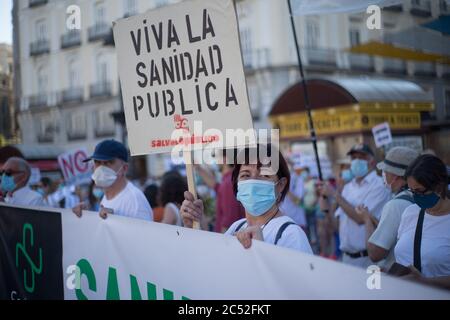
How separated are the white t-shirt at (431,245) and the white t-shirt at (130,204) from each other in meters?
1.78

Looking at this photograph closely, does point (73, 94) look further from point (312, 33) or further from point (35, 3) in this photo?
point (312, 33)

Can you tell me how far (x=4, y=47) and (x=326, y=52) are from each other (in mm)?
17618

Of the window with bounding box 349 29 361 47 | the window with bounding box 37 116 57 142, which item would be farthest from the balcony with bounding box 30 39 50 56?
the window with bounding box 349 29 361 47

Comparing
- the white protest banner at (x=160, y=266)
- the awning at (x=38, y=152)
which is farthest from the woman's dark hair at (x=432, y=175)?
the awning at (x=38, y=152)

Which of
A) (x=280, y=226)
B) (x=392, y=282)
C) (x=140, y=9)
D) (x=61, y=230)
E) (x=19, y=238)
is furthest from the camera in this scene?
(x=140, y=9)

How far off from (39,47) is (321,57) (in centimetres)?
1449

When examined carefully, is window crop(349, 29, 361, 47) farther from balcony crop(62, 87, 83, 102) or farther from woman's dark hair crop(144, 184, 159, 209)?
woman's dark hair crop(144, 184, 159, 209)

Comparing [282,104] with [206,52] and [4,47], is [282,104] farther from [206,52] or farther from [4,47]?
A: [206,52]

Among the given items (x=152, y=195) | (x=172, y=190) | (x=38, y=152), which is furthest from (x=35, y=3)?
(x=172, y=190)

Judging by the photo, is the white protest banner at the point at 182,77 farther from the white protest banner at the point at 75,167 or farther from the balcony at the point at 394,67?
the balcony at the point at 394,67

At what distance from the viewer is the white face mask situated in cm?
374

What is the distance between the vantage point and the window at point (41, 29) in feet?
79.9
